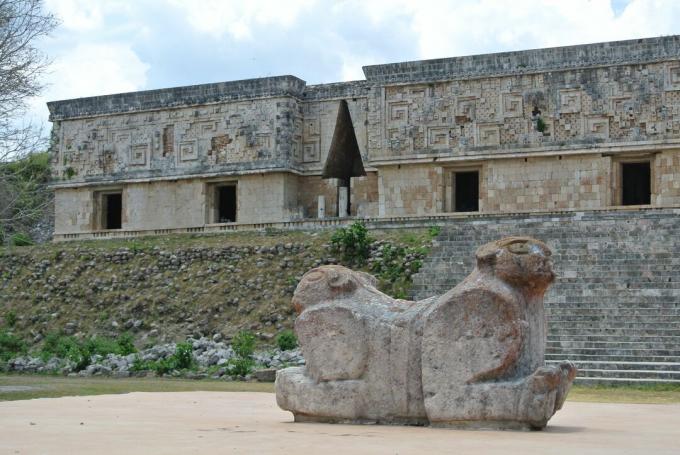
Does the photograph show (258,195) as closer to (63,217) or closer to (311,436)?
(63,217)

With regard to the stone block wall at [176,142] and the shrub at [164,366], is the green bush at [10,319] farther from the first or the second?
the shrub at [164,366]

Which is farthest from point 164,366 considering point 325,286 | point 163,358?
point 325,286

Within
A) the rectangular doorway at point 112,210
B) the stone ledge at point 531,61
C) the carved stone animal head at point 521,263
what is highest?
the stone ledge at point 531,61

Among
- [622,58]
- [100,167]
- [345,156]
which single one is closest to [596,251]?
[622,58]

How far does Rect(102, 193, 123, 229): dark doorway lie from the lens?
90.9 feet

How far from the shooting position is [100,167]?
1072 inches

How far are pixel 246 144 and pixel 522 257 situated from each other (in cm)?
1769

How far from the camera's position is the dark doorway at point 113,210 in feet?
90.9

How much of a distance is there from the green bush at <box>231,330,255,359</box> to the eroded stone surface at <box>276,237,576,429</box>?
7.93m

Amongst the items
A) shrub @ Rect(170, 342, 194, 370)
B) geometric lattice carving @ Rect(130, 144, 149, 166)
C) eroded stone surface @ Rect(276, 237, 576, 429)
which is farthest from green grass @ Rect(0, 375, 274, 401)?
geometric lattice carving @ Rect(130, 144, 149, 166)

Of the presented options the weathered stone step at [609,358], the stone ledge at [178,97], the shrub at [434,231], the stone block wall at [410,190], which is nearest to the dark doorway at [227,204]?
the stone ledge at [178,97]

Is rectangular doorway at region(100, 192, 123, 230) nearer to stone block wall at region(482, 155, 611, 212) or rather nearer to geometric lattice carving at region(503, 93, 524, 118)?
stone block wall at region(482, 155, 611, 212)

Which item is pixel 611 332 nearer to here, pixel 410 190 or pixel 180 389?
pixel 180 389

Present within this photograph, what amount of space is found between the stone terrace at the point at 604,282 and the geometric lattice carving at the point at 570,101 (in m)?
2.73
